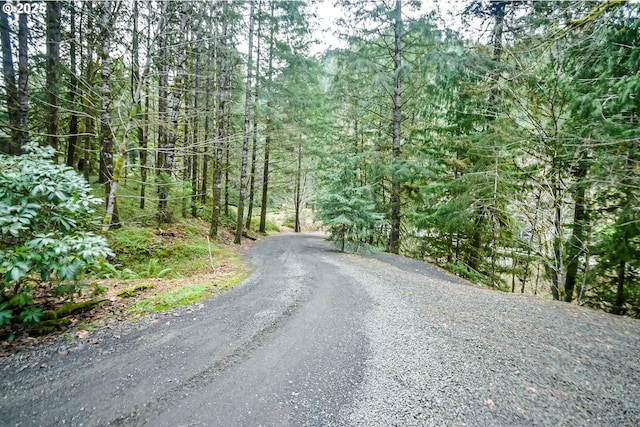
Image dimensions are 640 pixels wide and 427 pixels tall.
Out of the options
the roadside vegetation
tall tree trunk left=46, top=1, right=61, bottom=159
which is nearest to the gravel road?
the roadside vegetation

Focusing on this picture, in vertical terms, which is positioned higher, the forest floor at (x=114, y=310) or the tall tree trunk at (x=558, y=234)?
the tall tree trunk at (x=558, y=234)

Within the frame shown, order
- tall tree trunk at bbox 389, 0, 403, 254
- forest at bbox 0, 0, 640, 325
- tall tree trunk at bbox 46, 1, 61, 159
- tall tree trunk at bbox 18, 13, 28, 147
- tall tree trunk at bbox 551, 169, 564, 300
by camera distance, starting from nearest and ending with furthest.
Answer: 1. forest at bbox 0, 0, 640, 325
2. tall tree trunk at bbox 551, 169, 564, 300
3. tall tree trunk at bbox 18, 13, 28, 147
4. tall tree trunk at bbox 46, 1, 61, 159
5. tall tree trunk at bbox 389, 0, 403, 254

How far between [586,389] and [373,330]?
2.16 m

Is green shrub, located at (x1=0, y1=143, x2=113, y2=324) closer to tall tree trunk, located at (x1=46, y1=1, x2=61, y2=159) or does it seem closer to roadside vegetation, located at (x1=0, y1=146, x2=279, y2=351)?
roadside vegetation, located at (x1=0, y1=146, x2=279, y2=351)

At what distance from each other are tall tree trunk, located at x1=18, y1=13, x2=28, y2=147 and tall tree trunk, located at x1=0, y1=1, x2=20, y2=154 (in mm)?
254

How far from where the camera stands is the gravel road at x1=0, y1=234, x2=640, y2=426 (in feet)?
7.17

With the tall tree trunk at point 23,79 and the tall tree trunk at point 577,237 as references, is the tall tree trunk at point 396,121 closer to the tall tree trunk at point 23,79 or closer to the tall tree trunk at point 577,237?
the tall tree trunk at point 577,237

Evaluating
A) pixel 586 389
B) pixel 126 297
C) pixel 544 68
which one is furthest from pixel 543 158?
pixel 126 297

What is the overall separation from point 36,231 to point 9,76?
805 cm

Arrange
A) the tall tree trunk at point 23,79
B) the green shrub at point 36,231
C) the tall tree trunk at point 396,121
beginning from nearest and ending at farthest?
the green shrub at point 36,231, the tall tree trunk at point 23,79, the tall tree trunk at point 396,121

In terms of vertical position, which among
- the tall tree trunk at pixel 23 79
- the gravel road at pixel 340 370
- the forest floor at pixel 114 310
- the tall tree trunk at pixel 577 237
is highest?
the tall tree trunk at pixel 23 79

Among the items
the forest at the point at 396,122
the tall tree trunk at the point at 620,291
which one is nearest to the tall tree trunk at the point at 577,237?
the forest at the point at 396,122

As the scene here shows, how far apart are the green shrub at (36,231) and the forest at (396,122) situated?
3cm

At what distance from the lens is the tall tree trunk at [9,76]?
7387 millimetres
